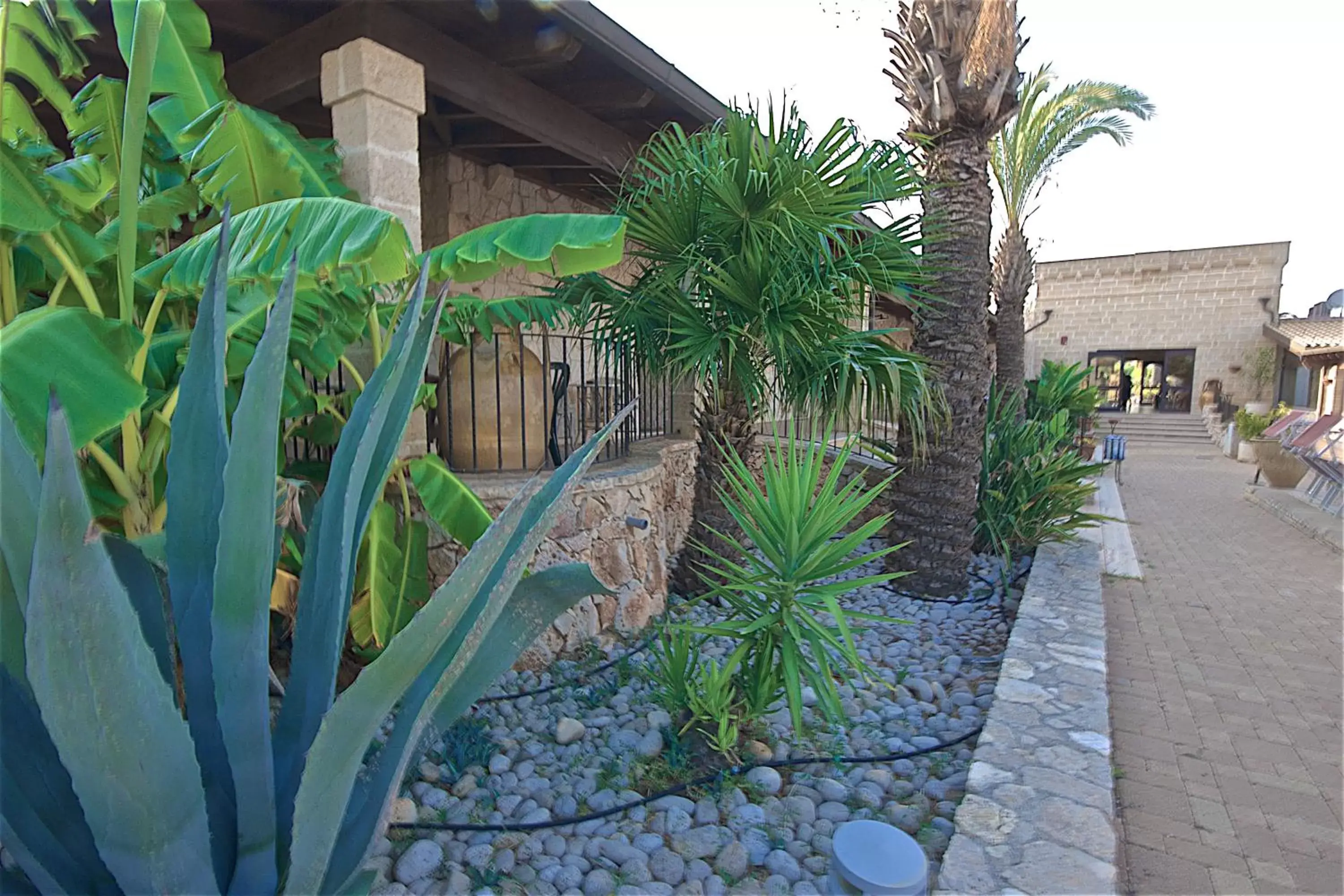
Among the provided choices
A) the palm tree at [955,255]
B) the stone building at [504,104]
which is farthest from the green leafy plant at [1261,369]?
the stone building at [504,104]

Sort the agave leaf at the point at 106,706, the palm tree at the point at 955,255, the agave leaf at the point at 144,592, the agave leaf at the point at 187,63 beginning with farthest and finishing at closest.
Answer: the palm tree at the point at 955,255
the agave leaf at the point at 187,63
the agave leaf at the point at 144,592
the agave leaf at the point at 106,706

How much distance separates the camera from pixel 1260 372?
21766mm

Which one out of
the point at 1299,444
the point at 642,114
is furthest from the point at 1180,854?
the point at 1299,444

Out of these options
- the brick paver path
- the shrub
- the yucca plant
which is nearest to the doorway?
the shrub

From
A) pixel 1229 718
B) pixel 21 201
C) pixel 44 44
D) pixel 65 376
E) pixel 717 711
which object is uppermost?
pixel 44 44

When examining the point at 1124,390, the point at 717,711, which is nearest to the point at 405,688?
the point at 717,711

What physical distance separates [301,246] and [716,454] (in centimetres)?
293

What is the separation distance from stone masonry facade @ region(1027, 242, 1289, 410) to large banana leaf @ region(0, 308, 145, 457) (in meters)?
27.3

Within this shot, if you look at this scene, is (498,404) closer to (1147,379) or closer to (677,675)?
(677,675)

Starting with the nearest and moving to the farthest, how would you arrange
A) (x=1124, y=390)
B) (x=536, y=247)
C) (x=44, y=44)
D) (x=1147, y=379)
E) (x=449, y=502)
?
(x=536, y=247)
(x=44, y=44)
(x=449, y=502)
(x=1124, y=390)
(x=1147, y=379)

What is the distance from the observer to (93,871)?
4.37 ft

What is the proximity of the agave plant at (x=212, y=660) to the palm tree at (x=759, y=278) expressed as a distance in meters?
2.27

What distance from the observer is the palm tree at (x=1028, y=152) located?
1107cm

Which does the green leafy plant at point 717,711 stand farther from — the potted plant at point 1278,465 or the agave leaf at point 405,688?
the potted plant at point 1278,465
